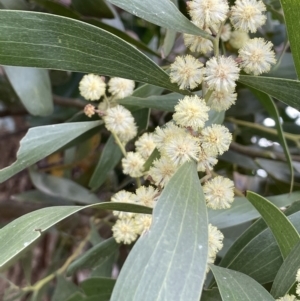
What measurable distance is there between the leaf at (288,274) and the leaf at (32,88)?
0.43 meters

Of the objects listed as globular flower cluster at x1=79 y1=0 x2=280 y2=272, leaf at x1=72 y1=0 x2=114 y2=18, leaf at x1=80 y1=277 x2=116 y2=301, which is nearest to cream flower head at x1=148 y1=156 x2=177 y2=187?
globular flower cluster at x1=79 y1=0 x2=280 y2=272

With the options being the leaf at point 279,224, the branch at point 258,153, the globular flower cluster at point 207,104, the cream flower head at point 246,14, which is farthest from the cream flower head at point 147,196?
the branch at point 258,153

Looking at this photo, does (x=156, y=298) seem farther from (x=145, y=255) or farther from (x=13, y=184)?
(x=13, y=184)

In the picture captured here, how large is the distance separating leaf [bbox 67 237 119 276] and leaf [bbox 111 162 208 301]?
283 mm

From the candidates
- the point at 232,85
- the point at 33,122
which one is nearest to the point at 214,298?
the point at 232,85

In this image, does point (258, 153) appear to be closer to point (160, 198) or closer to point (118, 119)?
point (118, 119)

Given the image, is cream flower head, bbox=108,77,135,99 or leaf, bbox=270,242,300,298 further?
cream flower head, bbox=108,77,135,99

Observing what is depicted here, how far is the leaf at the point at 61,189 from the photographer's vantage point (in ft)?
2.99

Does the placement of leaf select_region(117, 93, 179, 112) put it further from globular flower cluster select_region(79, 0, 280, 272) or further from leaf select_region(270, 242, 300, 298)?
leaf select_region(270, 242, 300, 298)

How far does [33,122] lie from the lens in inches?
42.2

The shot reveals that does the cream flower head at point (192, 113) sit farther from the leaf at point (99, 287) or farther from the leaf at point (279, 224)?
the leaf at point (99, 287)

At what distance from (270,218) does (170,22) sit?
0.23 m

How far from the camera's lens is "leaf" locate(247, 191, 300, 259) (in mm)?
468

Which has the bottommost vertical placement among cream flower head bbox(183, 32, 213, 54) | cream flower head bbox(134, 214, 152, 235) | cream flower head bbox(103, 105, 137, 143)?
cream flower head bbox(134, 214, 152, 235)
